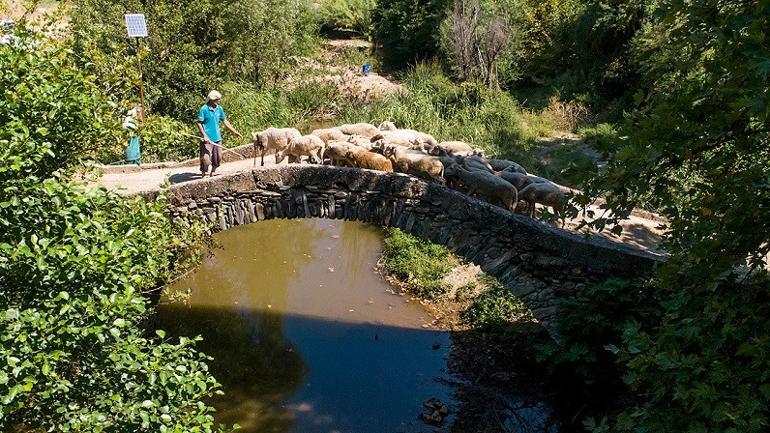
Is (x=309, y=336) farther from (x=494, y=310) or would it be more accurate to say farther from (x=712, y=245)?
(x=712, y=245)

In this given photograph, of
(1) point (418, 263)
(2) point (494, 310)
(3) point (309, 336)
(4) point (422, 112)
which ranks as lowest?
(3) point (309, 336)

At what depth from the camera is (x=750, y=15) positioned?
4.69 m

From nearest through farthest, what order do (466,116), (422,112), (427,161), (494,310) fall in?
1. (427,161)
2. (494,310)
3. (422,112)
4. (466,116)

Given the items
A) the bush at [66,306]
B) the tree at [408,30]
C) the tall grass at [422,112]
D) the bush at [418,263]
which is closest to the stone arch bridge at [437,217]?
the bush at [418,263]

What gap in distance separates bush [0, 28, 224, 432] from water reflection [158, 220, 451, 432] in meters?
5.42

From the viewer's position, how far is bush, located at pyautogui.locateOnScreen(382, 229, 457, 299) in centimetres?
1410

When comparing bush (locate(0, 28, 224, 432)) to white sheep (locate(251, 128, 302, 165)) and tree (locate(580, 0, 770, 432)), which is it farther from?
white sheep (locate(251, 128, 302, 165))

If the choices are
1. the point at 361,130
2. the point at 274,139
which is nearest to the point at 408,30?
the point at 361,130

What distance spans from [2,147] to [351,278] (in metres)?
10.7

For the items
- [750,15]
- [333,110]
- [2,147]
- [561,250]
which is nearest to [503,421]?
[561,250]

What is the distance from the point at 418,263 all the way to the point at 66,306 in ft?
36.2

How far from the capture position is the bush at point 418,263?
14.1m

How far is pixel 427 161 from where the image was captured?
10.4 meters

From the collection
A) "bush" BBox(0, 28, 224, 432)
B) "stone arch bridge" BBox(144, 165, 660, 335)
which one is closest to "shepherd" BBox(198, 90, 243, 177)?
"stone arch bridge" BBox(144, 165, 660, 335)
